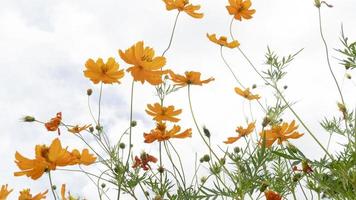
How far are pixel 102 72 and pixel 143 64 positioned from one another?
0.24 m

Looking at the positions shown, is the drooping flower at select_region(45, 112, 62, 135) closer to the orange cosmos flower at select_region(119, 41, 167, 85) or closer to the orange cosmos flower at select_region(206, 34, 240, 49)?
the orange cosmos flower at select_region(119, 41, 167, 85)

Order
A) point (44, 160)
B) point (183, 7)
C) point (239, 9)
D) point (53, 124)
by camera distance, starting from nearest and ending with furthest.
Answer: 1. point (44, 160)
2. point (53, 124)
3. point (183, 7)
4. point (239, 9)

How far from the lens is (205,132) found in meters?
2.17

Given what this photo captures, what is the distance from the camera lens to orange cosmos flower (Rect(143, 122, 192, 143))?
208 centimetres

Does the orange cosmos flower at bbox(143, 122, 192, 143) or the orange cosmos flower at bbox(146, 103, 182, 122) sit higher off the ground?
the orange cosmos flower at bbox(146, 103, 182, 122)

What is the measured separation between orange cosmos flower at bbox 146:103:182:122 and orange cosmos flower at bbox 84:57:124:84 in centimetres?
24

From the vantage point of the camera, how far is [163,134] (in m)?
2.12

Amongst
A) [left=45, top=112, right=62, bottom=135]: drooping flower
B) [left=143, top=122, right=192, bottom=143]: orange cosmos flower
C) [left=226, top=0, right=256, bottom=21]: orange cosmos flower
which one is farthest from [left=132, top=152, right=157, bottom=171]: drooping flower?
[left=226, top=0, right=256, bottom=21]: orange cosmos flower

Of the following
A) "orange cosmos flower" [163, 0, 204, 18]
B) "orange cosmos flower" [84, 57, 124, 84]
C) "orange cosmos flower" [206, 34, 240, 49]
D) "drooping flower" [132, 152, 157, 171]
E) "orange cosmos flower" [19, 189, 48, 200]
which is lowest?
"orange cosmos flower" [19, 189, 48, 200]

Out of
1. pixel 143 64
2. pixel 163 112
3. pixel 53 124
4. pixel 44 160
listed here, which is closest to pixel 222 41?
pixel 163 112

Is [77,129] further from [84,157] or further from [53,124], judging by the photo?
[84,157]

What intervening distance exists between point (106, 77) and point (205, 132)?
52 centimetres

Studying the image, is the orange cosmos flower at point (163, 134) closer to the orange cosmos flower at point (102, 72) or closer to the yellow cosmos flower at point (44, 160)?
the orange cosmos flower at point (102, 72)

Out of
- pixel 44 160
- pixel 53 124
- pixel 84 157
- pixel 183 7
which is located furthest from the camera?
pixel 183 7
